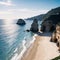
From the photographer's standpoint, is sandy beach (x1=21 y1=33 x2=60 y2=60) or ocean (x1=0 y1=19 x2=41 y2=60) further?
ocean (x1=0 y1=19 x2=41 y2=60)

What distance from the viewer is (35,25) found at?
9419cm

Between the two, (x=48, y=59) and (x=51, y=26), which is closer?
(x=48, y=59)

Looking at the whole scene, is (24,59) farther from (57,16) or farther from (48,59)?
Answer: (57,16)

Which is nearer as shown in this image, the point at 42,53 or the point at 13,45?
the point at 42,53

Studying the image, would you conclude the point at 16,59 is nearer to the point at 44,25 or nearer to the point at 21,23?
the point at 44,25

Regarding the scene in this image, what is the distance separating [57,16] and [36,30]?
31246 millimetres

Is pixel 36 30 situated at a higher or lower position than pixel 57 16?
lower

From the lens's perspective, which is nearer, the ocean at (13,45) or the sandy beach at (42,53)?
the sandy beach at (42,53)

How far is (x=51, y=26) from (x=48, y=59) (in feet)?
186

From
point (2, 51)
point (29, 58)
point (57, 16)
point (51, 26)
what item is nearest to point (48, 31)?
point (51, 26)

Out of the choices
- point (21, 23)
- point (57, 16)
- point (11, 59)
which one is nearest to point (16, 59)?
point (11, 59)

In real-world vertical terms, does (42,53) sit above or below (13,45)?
above

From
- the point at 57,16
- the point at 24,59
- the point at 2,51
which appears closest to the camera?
the point at 24,59

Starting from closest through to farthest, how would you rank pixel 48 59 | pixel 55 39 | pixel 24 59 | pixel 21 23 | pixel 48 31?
pixel 48 59 → pixel 24 59 → pixel 55 39 → pixel 48 31 → pixel 21 23
